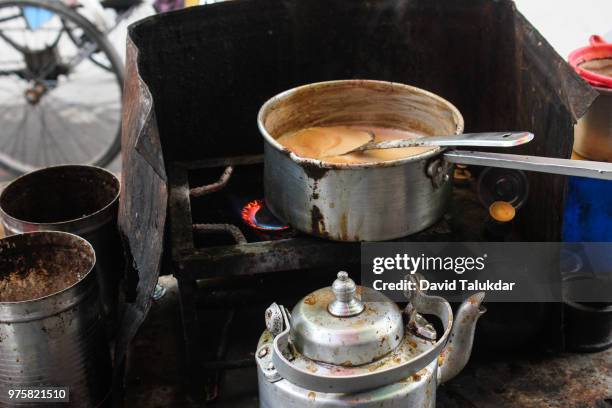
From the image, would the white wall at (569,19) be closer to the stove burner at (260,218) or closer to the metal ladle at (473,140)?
the metal ladle at (473,140)

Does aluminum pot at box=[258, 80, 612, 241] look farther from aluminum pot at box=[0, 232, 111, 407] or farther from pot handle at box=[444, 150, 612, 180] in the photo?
aluminum pot at box=[0, 232, 111, 407]

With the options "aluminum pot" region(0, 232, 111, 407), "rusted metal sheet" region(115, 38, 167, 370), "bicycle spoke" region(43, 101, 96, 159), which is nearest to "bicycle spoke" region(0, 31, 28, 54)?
"bicycle spoke" region(43, 101, 96, 159)

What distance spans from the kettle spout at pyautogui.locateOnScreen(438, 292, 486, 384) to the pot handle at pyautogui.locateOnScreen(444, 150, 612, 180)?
37 cm

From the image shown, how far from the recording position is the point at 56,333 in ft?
6.91

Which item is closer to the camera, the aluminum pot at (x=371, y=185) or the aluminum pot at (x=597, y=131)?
the aluminum pot at (x=371, y=185)

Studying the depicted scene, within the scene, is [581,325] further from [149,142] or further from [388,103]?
[149,142]

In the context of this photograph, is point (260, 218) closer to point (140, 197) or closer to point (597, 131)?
point (140, 197)

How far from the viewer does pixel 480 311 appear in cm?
197

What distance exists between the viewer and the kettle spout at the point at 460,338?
1.96 m

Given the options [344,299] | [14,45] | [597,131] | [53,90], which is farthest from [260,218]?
[53,90]

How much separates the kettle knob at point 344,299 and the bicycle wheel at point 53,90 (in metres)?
2.99

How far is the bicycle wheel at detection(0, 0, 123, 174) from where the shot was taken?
4273 mm

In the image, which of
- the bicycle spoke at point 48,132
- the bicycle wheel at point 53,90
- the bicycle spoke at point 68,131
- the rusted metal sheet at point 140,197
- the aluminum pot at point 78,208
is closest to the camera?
the rusted metal sheet at point 140,197

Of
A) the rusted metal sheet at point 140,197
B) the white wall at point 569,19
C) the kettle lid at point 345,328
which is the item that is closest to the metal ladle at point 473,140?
the kettle lid at point 345,328
